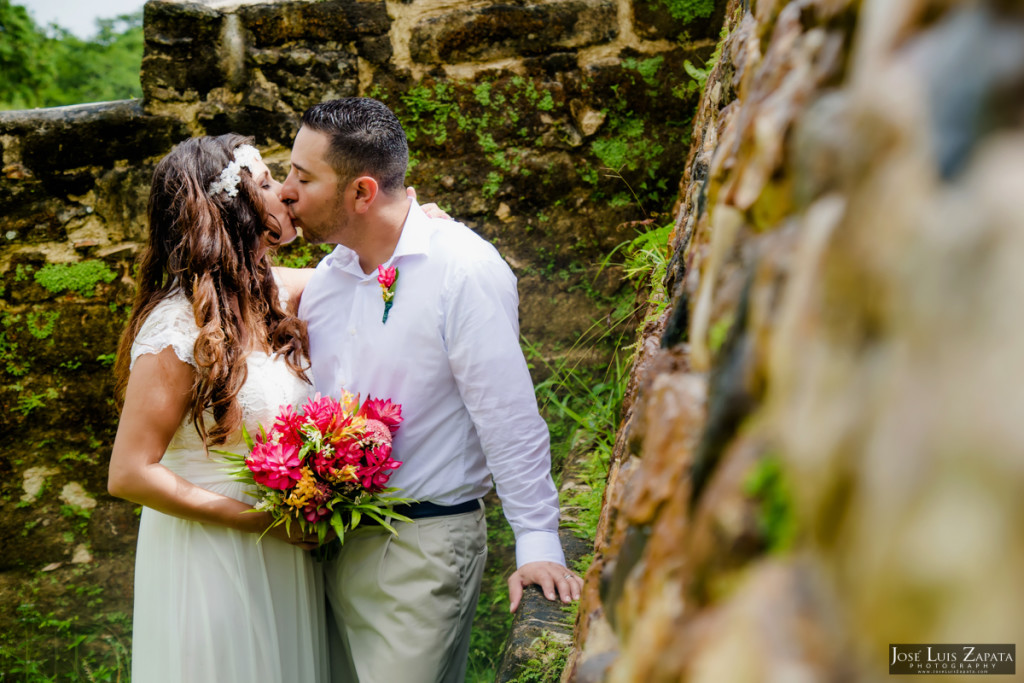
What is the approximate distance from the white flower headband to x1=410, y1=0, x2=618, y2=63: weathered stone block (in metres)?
1.06

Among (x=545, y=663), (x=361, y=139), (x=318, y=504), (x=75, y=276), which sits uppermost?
(x=361, y=139)

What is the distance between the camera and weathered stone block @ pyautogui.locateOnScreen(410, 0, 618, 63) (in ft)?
9.73

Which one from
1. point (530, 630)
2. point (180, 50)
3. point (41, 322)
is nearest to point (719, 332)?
point (530, 630)

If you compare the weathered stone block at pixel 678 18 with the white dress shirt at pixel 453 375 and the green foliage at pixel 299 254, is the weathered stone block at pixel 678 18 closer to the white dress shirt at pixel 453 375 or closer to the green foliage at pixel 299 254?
the white dress shirt at pixel 453 375

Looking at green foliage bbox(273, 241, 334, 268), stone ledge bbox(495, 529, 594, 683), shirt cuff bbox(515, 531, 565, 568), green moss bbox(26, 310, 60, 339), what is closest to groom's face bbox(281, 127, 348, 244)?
green foliage bbox(273, 241, 334, 268)

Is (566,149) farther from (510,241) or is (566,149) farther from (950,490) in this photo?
(950,490)

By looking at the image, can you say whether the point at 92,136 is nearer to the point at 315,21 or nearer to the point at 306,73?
the point at 306,73

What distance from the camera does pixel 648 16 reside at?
2.99m

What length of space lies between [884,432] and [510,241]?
288 centimetres

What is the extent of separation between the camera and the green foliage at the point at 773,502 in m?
0.45

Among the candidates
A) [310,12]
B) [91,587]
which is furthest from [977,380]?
[91,587]

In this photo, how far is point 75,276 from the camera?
2982 mm

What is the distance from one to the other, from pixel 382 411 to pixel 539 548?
0.63 meters

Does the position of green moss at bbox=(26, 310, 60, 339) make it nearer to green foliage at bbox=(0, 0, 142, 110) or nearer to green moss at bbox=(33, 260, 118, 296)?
green moss at bbox=(33, 260, 118, 296)
